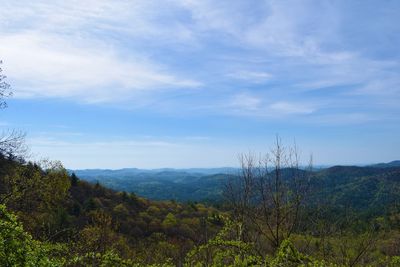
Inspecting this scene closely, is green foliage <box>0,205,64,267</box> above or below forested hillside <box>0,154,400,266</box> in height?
above

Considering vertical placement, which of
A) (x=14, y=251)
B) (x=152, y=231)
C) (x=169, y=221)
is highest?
(x=14, y=251)

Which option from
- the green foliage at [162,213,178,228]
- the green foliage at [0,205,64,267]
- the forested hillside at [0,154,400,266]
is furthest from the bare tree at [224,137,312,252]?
the green foliage at [162,213,178,228]

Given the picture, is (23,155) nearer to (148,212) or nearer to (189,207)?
(148,212)

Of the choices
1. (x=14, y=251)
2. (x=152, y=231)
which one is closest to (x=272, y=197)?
(x=14, y=251)

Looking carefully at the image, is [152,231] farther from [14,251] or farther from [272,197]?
[14,251]

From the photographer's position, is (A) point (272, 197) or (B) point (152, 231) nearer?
(A) point (272, 197)

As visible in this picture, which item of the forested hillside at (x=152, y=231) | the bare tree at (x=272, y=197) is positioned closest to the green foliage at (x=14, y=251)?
the forested hillside at (x=152, y=231)

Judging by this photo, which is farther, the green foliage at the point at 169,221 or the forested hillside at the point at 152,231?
the green foliage at the point at 169,221

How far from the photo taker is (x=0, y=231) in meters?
9.07

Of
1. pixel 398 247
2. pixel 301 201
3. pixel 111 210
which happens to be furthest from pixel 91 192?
pixel 301 201

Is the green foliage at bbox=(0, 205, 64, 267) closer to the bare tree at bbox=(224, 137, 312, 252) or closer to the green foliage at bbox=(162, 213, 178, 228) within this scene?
the bare tree at bbox=(224, 137, 312, 252)

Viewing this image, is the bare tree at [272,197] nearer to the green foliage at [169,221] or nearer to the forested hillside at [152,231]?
the forested hillside at [152,231]

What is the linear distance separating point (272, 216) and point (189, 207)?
90.5 m

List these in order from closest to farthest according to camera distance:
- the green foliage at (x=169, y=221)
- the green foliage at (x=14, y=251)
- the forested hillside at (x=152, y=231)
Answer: the green foliage at (x=14, y=251) → the forested hillside at (x=152, y=231) → the green foliage at (x=169, y=221)
